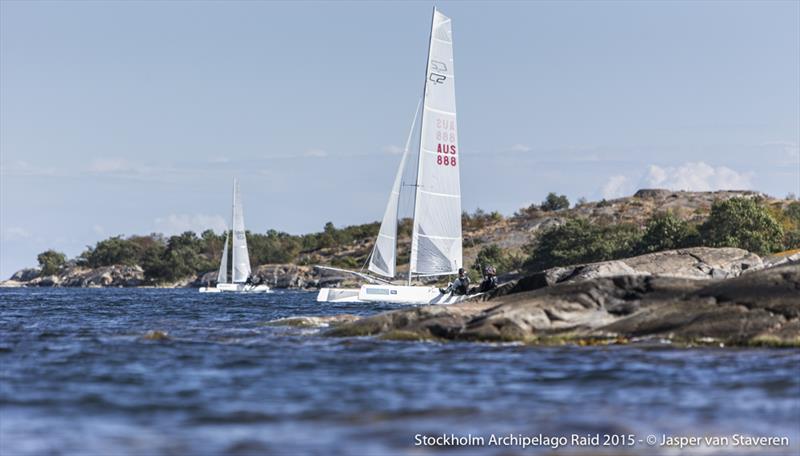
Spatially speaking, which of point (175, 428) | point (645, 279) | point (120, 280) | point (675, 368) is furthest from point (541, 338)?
point (120, 280)

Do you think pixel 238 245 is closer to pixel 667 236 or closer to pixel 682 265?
pixel 667 236

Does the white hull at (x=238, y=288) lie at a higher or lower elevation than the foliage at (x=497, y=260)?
lower

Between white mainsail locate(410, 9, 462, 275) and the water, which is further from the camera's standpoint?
white mainsail locate(410, 9, 462, 275)

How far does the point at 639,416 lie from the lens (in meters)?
17.2

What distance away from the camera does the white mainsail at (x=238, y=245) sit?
12912 centimetres

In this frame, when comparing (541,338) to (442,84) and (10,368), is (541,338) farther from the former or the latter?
(442,84)

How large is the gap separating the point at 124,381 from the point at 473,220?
166 meters

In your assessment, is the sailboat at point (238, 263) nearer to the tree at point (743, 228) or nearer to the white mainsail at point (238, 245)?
the white mainsail at point (238, 245)

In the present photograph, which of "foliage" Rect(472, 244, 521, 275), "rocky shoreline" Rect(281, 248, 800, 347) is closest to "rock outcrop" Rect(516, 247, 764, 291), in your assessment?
"rocky shoreline" Rect(281, 248, 800, 347)

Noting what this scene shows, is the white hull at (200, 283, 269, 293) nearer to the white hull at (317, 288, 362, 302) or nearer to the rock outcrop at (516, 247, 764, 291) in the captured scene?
the white hull at (317, 288, 362, 302)

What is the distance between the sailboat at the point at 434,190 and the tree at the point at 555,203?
403 ft

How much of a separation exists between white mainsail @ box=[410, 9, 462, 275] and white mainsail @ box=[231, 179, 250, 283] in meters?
67.9

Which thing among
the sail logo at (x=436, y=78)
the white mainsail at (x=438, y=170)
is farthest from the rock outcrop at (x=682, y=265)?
the sail logo at (x=436, y=78)

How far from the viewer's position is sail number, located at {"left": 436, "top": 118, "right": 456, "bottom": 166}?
204 ft
